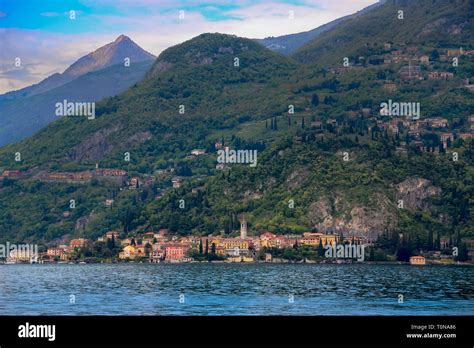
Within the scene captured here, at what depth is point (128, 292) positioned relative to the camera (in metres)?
67.9

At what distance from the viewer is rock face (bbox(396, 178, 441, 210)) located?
163375 millimetres

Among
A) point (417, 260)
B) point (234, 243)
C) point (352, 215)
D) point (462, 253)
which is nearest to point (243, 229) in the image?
point (234, 243)

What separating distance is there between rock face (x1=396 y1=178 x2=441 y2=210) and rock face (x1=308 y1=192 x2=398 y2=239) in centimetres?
440

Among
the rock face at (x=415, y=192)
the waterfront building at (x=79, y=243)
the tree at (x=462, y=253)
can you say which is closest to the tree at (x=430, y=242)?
the tree at (x=462, y=253)

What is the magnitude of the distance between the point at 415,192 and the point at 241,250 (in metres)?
32.1

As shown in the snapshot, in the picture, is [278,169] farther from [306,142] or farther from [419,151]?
[419,151]

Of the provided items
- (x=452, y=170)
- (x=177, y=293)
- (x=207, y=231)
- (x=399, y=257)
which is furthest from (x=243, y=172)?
(x=177, y=293)

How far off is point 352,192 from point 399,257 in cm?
1974

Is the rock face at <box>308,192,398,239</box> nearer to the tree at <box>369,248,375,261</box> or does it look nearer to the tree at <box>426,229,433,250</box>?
the tree at <box>369,248,375,261</box>

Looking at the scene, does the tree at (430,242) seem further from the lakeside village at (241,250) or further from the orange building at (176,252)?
the orange building at (176,252)

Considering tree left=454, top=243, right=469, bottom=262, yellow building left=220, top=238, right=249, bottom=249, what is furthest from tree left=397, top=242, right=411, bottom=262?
yellow building left=220, top=238, right=249, bottom=249

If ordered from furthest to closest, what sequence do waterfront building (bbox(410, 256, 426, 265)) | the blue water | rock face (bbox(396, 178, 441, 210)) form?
1. rock face (bbox(396, 178, 441, 210))
2. waterfront building (bbox(410, 256, 426, 265))
3. the blue water

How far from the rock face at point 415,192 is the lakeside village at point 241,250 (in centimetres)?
1261

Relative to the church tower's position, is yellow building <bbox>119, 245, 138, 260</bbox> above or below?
below
